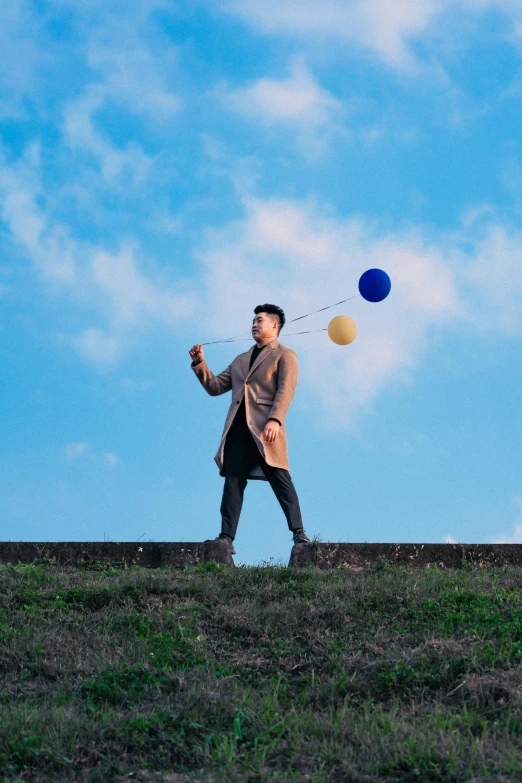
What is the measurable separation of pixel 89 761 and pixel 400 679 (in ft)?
6.24

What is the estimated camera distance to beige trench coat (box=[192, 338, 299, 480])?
895cm

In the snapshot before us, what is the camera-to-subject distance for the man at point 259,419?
8.85 meters

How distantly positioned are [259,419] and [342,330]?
1305 millimetres

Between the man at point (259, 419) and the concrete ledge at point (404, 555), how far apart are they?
191 mm

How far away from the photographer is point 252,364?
9.39 m

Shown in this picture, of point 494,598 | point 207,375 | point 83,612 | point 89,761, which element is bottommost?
point 89,761

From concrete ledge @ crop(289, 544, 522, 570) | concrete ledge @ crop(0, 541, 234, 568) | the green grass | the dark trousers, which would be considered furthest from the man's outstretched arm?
the green grass

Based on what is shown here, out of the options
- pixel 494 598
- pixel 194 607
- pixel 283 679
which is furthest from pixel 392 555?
pixel 283 679

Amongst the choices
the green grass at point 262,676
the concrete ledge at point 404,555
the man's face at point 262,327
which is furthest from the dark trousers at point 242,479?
the green grass at point 262,676

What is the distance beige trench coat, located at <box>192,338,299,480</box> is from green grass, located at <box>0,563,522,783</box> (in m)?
1.49

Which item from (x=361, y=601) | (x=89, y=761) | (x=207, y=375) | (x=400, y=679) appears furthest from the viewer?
(x=207, y=375)

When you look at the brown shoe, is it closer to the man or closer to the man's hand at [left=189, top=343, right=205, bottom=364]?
the man

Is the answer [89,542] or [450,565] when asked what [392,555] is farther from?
[89,542]

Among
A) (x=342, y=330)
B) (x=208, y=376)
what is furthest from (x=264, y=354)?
(x=342, y=330)
